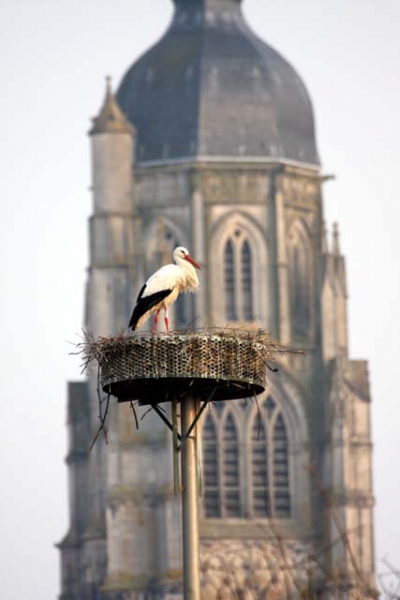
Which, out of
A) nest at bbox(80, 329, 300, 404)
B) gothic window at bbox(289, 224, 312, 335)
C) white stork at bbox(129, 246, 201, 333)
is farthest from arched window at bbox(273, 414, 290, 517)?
nest at bbox(80, 329, 300, 404)

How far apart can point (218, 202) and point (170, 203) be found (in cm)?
160

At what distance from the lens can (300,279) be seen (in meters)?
104

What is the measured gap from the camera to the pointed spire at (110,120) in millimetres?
102250

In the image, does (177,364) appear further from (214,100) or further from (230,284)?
(214,100)

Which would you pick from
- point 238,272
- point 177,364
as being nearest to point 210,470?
point 238,272

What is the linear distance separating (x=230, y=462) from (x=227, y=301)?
5.23m

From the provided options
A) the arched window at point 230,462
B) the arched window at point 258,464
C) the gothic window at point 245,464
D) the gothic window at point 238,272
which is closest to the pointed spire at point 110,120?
the gothic window at point 238,272

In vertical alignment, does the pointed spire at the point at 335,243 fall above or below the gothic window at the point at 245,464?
above

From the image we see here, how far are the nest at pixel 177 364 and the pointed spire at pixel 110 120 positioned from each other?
64.5m

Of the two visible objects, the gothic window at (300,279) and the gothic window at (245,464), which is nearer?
the gothic window at (245,464)

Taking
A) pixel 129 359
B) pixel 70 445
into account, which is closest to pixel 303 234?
pixel 70 445

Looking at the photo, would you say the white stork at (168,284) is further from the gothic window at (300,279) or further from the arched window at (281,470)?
the gothic window at (300,279)

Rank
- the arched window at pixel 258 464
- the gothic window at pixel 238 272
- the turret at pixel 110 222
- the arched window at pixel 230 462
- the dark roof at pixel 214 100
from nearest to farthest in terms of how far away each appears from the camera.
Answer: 1. the arched window at pixel 258 464
2. the turret at pixel 110 222
3. the arched window at pixel 230 462
4. the gothic window at pixel 238 272
5. the dark roof at pixel 214 100

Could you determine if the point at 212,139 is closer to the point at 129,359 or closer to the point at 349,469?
the point at 349,469
